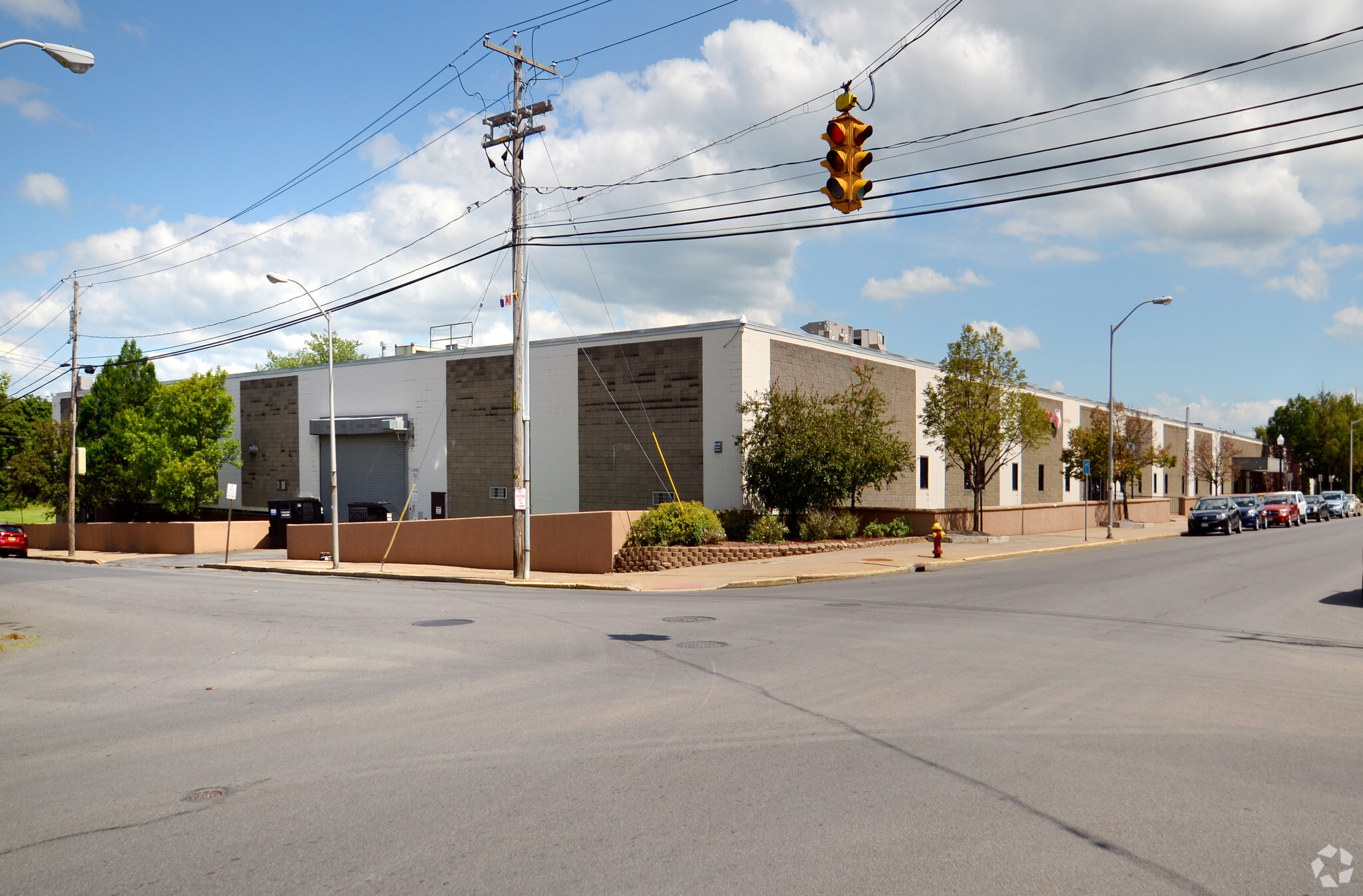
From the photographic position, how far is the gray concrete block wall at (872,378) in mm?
31234

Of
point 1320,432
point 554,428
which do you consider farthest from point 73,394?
point 1320,432

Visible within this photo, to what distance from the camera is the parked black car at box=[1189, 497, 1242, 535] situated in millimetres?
40438

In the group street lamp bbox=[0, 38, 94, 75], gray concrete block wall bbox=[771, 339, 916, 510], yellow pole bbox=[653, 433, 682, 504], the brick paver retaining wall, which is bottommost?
the brick paver retaining wall

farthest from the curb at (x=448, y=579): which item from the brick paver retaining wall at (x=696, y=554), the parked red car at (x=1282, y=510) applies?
the parked red car at (x=1282, y=510)

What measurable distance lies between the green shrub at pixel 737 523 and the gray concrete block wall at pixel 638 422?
1.93 meters

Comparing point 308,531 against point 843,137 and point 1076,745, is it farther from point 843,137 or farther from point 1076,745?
point 1076,745

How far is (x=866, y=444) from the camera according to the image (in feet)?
93.2

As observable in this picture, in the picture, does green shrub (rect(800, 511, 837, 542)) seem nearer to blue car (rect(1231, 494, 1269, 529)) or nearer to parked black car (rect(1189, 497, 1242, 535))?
parked black car (rect(1189, 497, 1242, 535))

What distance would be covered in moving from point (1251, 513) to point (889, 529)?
80.9ft

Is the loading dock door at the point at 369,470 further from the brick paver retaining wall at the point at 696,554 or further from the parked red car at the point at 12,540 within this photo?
the brick paver retaining wall at the point at 696,554

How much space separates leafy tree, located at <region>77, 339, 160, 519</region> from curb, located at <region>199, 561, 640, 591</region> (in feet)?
68.6

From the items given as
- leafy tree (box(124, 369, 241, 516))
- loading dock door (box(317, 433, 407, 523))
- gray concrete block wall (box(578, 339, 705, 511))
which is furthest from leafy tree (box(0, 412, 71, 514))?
gray concrete block wall (box(578, 339, 705, 511))

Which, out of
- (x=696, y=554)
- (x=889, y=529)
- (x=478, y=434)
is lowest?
(x=696, y=554)

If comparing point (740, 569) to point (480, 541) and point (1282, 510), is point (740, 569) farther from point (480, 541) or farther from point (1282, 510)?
point (1282, 510)
